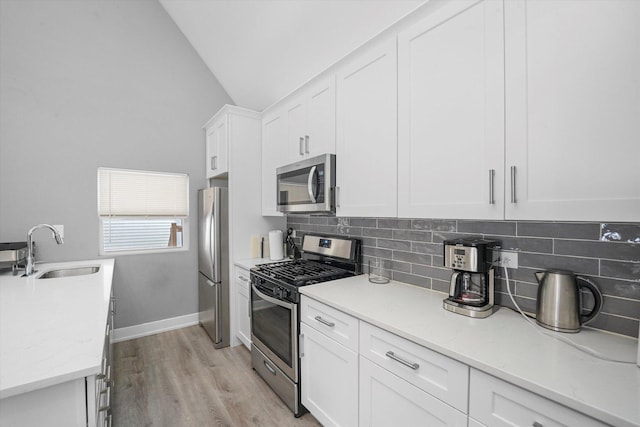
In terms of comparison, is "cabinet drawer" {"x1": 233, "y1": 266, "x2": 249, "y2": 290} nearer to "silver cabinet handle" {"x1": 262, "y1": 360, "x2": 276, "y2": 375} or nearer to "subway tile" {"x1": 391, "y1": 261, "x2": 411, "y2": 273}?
"silver cabinet handle" {"x1": 262, "y1": 360, "x2": 276, "y2": 375}

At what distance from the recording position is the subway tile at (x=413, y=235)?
1.86 meters

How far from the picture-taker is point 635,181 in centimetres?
88

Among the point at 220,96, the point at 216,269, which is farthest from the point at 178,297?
the point at 220,96

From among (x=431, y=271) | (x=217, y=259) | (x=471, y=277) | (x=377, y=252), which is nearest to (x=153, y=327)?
(x=217, y=259)

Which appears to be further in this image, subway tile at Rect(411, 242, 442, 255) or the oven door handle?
the oven door handle

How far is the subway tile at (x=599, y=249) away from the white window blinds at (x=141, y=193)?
346 centimetres

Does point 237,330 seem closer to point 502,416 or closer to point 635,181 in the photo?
point 502,416

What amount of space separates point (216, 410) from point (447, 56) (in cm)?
259

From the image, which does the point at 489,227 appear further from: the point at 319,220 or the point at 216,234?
the point at 216,234

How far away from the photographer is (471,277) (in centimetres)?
146

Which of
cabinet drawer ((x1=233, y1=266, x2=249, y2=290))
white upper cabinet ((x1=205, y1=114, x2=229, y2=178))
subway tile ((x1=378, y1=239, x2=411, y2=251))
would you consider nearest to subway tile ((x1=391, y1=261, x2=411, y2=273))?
subway tile ((x1=378, y1=239, x2=411, y2=251))

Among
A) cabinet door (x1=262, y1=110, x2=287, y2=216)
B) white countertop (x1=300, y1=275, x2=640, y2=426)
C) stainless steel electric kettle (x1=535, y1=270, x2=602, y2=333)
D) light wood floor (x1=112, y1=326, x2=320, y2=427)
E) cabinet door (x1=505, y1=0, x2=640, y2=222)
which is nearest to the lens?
white countertop (x1=300, y1=275, x2=640, y2=426)

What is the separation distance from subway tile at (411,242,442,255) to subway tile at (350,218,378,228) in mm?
367

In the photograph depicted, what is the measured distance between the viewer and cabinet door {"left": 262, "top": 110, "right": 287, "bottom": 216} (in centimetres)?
268
